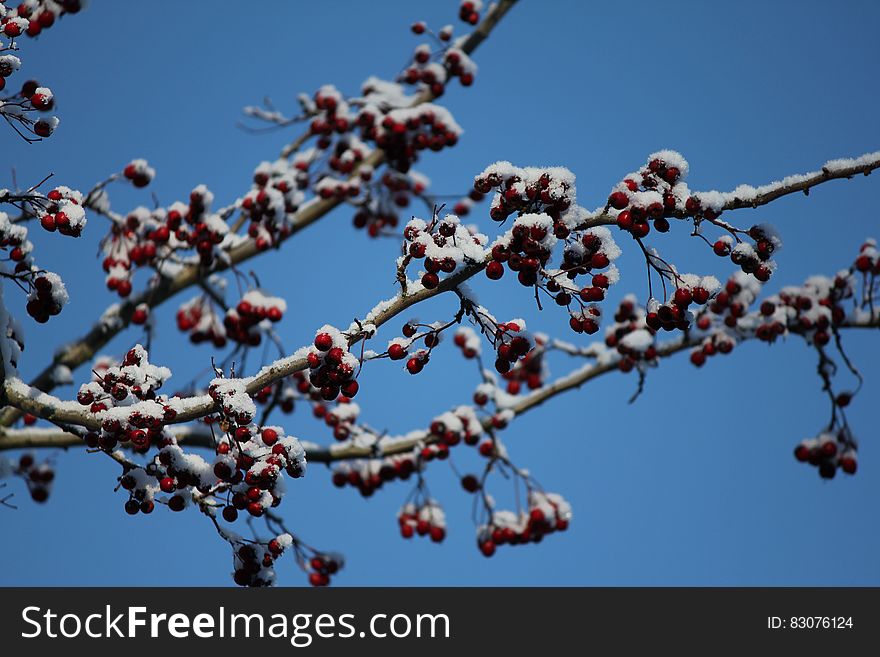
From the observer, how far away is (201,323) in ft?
27.1

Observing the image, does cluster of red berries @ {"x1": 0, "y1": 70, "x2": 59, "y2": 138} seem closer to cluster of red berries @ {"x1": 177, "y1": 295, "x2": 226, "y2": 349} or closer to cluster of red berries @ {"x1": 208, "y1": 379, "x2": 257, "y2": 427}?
cluster of red berries @ {"x1": 208, "y1": 379, "x2": 257, "y2": 427}

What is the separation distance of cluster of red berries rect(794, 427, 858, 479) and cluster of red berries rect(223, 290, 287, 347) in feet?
14.6

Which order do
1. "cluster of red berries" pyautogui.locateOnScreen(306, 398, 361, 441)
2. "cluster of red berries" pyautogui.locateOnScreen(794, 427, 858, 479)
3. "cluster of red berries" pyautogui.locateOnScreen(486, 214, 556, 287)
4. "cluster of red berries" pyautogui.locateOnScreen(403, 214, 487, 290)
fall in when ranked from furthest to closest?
"cluster of red berries" pyautogui.locateOnScreen(794, 427, 858, 479), "cluster of red berries" pyautogui.locateOnScreen(306, 398, 361, 441), "cluster of red berries" pyautogui.locateOnScreen(403, 214, 487, 290), "cluster of red berries" pyautogui.locateOnScreen(486, 214, 556, 287)

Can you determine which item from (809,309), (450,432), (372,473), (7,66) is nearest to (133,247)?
(372,473)

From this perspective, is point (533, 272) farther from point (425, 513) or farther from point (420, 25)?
point (420, 25)

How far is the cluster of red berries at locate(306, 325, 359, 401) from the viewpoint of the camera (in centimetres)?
369

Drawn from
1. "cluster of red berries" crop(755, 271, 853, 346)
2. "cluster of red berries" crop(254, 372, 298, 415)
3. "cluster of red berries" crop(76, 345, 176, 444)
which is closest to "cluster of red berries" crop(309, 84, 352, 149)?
"cluster of red berries" crop(254, 372, 298, 415)

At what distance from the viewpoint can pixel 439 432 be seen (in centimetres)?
673

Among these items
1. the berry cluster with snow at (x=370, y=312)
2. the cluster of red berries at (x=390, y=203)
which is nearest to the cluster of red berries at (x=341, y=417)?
the berry cluster with snow at (x=370, y=312)

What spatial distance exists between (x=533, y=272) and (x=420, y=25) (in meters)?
6.15

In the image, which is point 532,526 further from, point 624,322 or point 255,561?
point 255,561

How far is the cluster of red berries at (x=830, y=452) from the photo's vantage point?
7250mm

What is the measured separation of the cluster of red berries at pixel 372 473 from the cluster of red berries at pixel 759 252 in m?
4.18

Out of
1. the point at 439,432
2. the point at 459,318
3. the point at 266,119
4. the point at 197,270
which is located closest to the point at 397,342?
the point at 459,318
